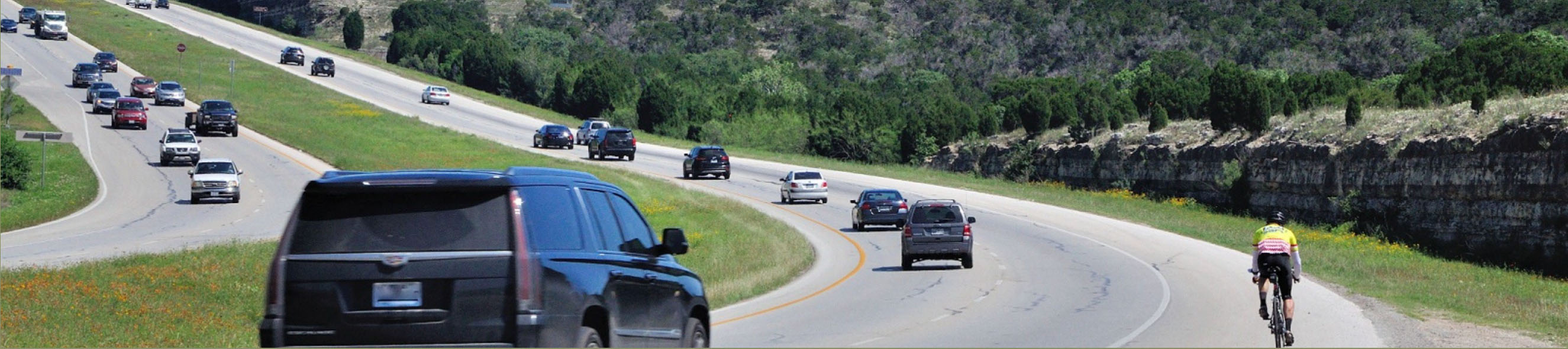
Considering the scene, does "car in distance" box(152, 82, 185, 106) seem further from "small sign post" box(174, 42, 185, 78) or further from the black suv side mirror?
the black suv side mirror

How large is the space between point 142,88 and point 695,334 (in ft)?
277

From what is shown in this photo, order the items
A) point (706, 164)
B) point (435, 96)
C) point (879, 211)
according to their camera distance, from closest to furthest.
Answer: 1. point (879, 211)
2. point (706, 164)
3. point (435, 96)

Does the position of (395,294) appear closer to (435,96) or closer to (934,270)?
(934,270)

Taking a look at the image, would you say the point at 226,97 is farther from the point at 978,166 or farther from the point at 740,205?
the point at 740,205

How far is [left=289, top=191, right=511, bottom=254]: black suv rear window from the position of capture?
8.98m

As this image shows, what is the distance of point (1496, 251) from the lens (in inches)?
1471

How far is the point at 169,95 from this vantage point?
8631cm

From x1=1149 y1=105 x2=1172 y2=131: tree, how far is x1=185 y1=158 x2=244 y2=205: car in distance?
3696 centimetres

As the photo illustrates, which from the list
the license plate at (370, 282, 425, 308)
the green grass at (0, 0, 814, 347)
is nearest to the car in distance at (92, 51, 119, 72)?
the green grass at (0, 0, 814, 347)

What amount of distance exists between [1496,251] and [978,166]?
43551mm

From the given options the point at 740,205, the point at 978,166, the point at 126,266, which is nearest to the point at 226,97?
the point at 978,166

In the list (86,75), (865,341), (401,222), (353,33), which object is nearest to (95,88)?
(86,75)

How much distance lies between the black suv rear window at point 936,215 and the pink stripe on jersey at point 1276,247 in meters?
14.0

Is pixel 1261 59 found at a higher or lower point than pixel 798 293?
higher
